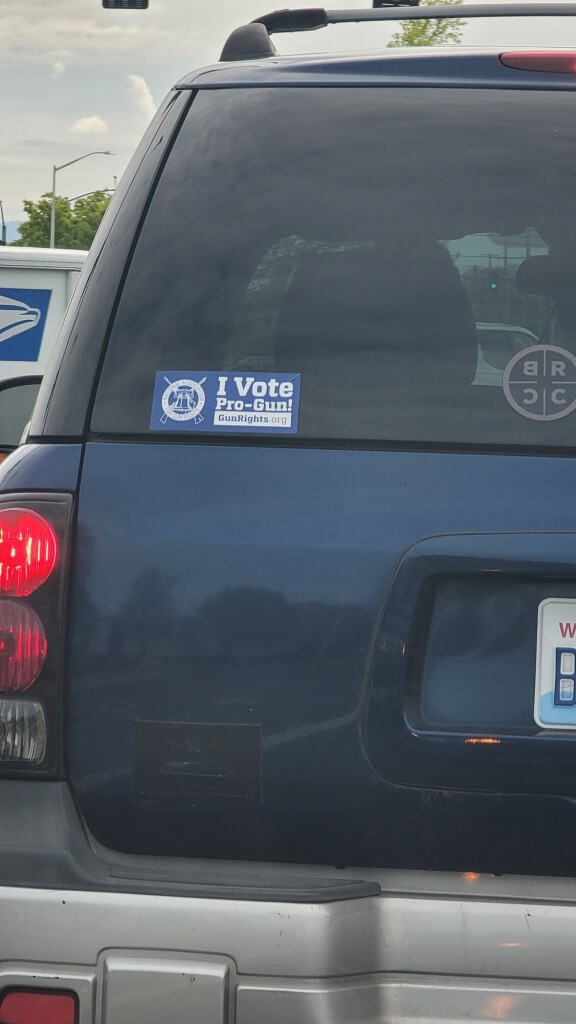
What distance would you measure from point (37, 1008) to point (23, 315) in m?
15.9

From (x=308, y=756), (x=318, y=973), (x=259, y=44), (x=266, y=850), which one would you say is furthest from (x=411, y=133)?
(x=318, y=973)

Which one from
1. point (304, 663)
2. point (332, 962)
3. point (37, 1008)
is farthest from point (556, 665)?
point (37, 1008)

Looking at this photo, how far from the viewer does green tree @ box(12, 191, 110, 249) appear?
73.2 metres

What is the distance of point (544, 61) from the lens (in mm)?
→ 2328

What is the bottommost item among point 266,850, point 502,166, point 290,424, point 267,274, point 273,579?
point 266,850

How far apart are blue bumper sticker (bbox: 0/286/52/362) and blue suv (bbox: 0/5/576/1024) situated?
1555 cm

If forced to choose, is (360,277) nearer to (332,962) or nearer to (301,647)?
(301,647)

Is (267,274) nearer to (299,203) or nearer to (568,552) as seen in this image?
(299,203)

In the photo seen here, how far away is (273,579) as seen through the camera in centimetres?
199

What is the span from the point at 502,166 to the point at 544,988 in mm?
1285

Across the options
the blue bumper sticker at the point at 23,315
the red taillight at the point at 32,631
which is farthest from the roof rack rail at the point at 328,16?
the blue bumper sticker at the point at 23,315

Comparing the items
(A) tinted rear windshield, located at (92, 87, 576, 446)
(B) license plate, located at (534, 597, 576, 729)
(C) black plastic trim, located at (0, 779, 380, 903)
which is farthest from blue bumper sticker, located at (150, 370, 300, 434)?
(C) black plastic trim, located at (0, 779, 380, 903)

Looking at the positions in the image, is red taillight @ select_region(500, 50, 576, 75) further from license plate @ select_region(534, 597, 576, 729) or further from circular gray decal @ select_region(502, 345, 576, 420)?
license plate @ select_region(534, 597, 576, 729)

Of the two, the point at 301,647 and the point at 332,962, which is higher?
the point at 301,647
